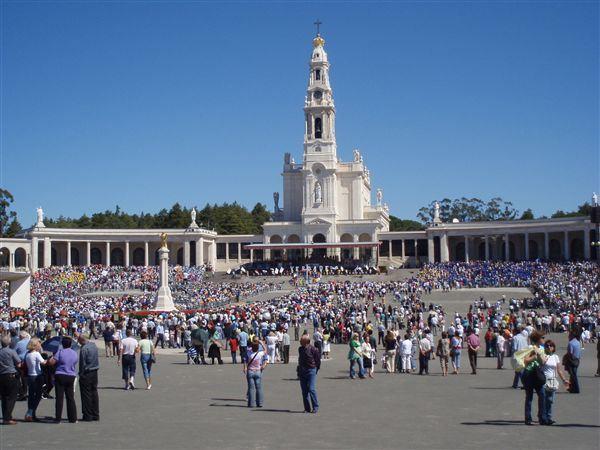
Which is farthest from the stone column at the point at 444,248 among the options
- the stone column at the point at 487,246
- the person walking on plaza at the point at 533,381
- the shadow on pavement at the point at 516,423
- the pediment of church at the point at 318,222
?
the person walking on plaza at the point at 533,381

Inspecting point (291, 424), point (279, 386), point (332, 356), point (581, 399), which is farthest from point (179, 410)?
point (332, 356)

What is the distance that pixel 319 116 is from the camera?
278ft

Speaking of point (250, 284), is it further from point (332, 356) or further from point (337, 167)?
point (332, 356)

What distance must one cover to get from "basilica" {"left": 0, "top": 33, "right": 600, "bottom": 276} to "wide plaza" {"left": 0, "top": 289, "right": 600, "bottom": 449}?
56.5 m

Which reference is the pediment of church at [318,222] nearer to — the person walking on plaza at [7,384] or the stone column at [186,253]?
the stone column at [186,253]

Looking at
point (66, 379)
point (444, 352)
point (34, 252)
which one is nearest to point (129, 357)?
point (66, 379)

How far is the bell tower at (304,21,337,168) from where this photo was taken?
84.4 meters

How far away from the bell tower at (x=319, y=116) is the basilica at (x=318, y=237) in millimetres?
114

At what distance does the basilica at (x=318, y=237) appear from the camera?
7756 centimetres

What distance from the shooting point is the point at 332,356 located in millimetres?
25172

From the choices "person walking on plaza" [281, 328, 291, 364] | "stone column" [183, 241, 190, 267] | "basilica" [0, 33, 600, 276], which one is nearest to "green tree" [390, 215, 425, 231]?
"basilica" [0, 33, 600, 276]

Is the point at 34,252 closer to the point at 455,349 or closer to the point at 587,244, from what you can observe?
the point at 587,244

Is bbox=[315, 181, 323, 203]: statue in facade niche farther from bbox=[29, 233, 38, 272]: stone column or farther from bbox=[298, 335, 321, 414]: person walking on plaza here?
bbox=[298, 335, 321, 414]: person walking on plaza

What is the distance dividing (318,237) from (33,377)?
69283 mm
